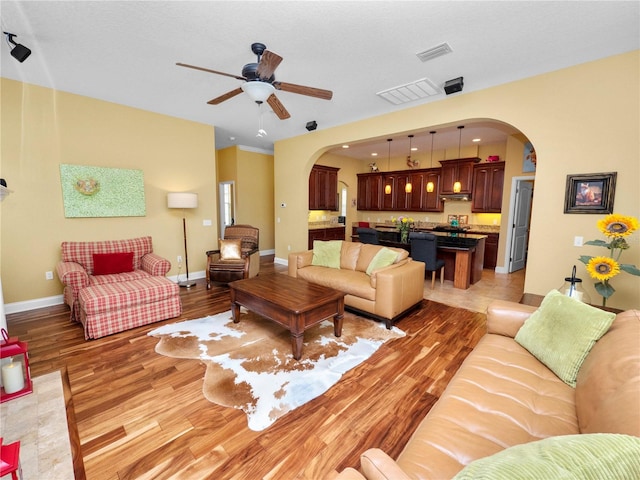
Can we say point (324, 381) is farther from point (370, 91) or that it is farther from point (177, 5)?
point (370, 91)

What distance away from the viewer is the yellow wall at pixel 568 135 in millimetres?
2783

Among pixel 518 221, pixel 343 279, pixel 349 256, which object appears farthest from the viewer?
pixel 518 221

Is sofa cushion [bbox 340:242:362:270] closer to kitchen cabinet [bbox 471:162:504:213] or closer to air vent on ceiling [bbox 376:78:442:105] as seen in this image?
air vent on ceiling [bbox 376:78:442:105]

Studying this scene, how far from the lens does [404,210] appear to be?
833cm

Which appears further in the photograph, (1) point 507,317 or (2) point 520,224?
(2) point 520,224

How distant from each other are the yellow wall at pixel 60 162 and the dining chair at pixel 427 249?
4294 millimetres

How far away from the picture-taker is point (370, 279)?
3.46m

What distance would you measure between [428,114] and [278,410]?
→ 13.4ft

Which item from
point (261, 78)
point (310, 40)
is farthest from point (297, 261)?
point (310, 40)

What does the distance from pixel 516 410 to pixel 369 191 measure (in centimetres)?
809

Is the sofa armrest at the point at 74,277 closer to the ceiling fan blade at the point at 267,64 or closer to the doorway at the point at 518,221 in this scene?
the ceiling fan blade at the point at 267,64

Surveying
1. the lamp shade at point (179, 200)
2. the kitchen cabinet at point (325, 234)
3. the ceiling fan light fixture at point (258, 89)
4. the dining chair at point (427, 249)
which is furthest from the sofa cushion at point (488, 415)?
the kitchen cabinet at point (325, 234)

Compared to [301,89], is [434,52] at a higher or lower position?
higher

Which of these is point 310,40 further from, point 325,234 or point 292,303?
point 325,234
